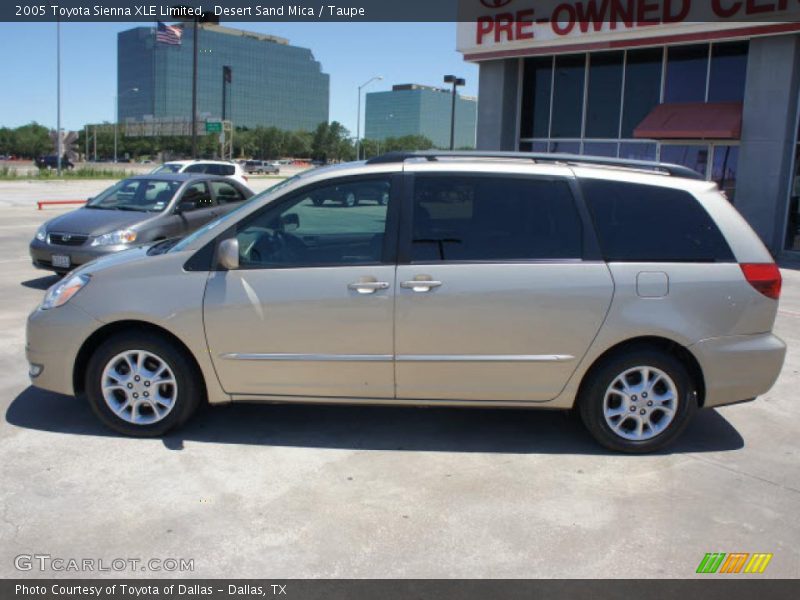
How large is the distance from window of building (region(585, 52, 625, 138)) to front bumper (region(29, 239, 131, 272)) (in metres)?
14.0

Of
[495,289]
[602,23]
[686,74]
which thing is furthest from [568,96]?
[495,289]

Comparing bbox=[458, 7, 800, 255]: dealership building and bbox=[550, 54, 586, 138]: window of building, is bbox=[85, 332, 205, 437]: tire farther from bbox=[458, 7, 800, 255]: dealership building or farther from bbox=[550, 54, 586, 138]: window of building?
bbox=[550, 54, 586, 138]: window of building

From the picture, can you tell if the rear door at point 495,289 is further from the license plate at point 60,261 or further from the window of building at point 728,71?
the window of building at point 728,71

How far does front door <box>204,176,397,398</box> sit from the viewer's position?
4.57m

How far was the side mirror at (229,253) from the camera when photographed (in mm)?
4551

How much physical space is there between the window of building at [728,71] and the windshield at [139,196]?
12.7 meters

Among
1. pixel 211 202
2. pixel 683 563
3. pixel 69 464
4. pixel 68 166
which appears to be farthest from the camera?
pixel 68 166

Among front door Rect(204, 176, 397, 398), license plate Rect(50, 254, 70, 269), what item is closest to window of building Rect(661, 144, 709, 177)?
license plate Rect(50, 254, 70, 269)

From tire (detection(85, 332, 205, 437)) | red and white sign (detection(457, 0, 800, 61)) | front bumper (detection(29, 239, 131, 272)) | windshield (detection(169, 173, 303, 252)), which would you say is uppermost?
red and white sign (detection(457, 0, 800, 61))

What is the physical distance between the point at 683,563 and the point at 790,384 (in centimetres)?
362

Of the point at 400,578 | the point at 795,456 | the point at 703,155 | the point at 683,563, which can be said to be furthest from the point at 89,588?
the point at 703,155

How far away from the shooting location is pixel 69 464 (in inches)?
173

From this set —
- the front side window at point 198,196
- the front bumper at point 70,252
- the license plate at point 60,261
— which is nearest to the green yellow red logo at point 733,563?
the front bumper at point 70,252

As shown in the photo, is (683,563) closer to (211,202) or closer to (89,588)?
(89,588)
